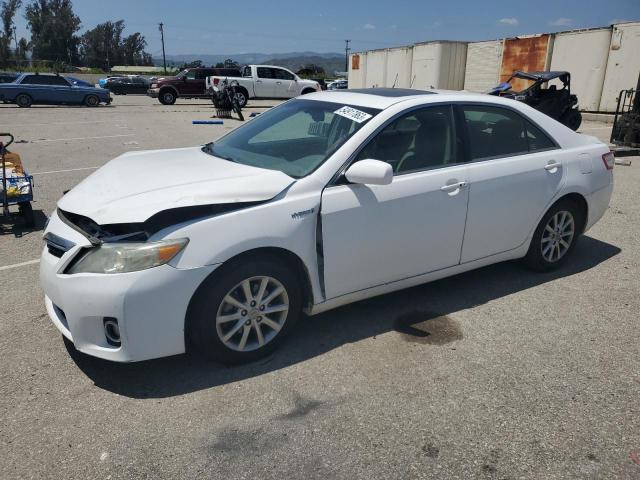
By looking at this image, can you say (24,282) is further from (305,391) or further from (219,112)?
(219,112)

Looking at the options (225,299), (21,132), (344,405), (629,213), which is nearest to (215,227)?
(225,299)

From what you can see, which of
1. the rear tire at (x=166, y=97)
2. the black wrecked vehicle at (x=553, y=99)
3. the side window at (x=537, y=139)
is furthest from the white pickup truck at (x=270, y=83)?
the side window at (x=537, y=139)

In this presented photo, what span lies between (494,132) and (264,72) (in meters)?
22.5

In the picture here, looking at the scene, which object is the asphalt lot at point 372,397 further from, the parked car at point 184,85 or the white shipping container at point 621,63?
the parked car at point 184,85

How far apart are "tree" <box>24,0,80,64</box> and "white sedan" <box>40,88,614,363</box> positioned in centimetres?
9272

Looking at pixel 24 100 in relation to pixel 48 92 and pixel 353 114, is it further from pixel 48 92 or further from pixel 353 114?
pixel 353 114

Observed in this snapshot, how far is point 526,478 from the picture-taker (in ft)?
7.65

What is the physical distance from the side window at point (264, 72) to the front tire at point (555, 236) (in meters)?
22.2

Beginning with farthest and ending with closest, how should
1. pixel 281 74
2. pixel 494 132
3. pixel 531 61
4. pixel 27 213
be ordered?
1. pixel 281 74
2. pixel 531 61
3. pixel 27 213
4. pixel 494 132

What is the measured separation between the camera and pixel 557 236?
455cm

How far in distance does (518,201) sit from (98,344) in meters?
3.18

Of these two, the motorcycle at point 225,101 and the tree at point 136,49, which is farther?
the tree at point 136,49

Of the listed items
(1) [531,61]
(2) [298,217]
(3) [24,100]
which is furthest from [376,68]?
(2) [298,217]

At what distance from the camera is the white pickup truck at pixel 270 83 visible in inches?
971
